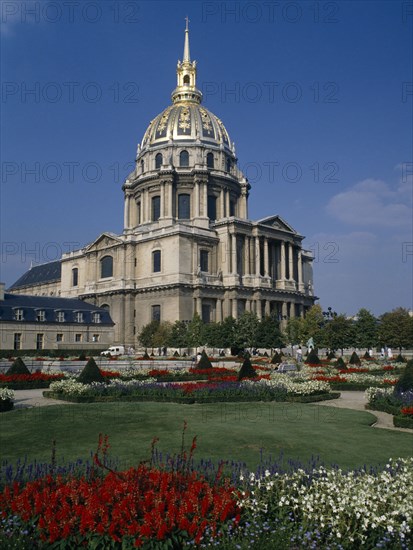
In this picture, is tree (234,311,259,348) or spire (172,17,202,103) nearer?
tree (234,311,259,348)

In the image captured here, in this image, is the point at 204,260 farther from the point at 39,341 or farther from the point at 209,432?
the point at 209,432

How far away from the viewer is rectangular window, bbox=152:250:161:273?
255 feet

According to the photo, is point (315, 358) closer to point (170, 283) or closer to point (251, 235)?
point (170, 283)

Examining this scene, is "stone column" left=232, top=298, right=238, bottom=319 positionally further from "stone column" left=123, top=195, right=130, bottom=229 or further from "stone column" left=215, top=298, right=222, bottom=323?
"stone column" left=123, top=195, right=130, bottom=229

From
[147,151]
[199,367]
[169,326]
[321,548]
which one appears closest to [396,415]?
[321,548]

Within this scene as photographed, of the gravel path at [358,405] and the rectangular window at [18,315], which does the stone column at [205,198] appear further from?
the gravel path at [358,405]

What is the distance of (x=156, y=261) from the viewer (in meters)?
78.3

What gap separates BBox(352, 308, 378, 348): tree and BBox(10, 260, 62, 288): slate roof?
59653 millimetres

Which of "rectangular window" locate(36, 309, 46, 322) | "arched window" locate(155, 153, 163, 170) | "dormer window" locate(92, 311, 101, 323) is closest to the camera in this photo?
"rectangular window" locate(36, 309, 46, 322)

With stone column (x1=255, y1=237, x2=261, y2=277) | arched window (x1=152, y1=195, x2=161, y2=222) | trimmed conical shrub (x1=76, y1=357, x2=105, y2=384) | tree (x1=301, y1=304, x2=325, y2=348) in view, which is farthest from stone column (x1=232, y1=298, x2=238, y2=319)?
trimmed conical shrub (x1=76, y1=357, x2=105, y2=384)

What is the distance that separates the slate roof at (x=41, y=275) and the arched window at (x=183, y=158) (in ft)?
110

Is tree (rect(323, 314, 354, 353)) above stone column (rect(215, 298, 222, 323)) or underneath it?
underneath

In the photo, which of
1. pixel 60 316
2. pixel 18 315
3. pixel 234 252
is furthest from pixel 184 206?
pixel 18 315

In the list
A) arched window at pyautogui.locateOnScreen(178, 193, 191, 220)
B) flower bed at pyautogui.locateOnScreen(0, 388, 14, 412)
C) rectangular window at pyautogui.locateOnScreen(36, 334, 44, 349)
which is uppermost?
arched window at pyautogui.locateOnScreen(178, 193, 191, 220)
